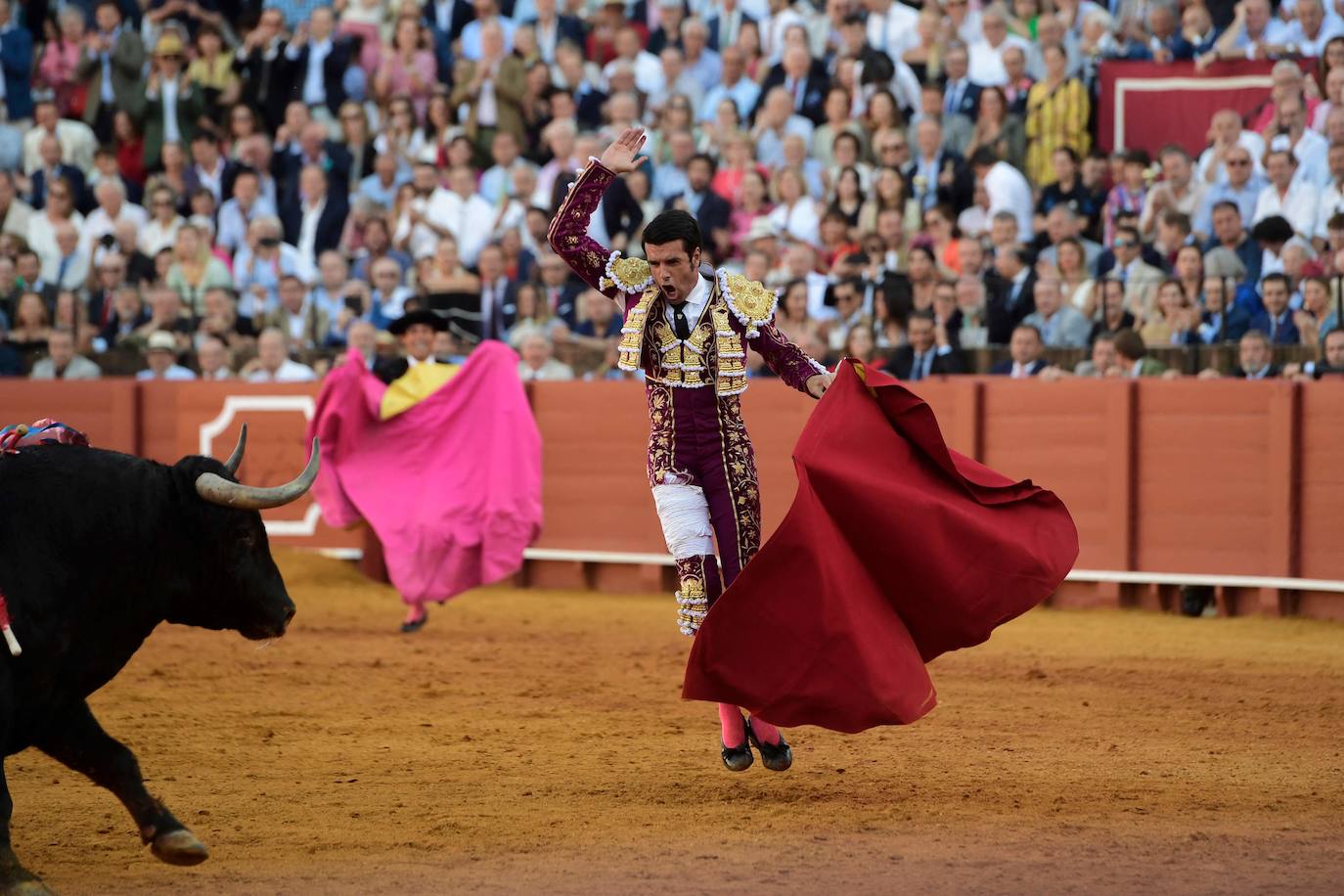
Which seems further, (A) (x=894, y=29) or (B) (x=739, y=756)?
(A) (x=894, y=29)

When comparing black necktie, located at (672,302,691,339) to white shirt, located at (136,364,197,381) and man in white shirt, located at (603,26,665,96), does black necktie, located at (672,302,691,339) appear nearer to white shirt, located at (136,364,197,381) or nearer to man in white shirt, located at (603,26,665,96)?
white shirt, located at (136,364,197,381)

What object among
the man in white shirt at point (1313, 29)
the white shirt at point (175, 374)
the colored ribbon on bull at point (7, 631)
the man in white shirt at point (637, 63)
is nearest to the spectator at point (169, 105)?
the white shirt at point (175, 374)

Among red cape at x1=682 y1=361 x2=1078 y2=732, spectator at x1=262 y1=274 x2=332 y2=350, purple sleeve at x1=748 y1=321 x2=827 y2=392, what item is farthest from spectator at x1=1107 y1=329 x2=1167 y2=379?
spectator at x1=262 y1=274 x2=332 y2=350

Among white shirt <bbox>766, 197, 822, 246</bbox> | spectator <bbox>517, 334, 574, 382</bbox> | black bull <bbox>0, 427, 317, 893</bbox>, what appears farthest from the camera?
white shirt <bbox>766, 197, 822, 246</bbox>

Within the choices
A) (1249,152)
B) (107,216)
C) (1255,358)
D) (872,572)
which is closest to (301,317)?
(107,216)

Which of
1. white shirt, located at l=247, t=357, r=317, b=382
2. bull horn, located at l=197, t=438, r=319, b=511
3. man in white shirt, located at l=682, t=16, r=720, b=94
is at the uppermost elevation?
man in white shirt, located at l=682, t=16, r=720, b=94

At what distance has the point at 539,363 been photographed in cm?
1070

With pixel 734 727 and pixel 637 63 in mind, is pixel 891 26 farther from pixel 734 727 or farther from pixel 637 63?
pixel 734 727

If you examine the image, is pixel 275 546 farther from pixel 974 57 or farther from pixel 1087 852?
pixel 1087 852

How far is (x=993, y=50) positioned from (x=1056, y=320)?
234 centimetres

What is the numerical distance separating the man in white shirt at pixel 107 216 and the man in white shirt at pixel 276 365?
7.78 ft

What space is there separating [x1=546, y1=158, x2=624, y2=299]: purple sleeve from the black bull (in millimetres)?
1100

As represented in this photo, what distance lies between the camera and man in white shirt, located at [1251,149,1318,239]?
9.32 m

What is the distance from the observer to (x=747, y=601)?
14.9 ft
